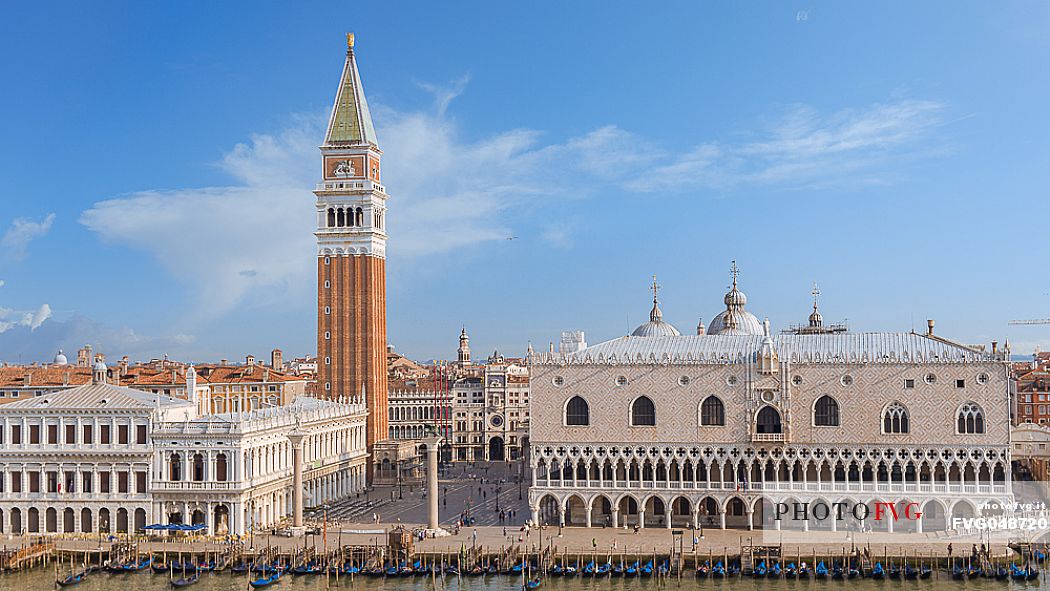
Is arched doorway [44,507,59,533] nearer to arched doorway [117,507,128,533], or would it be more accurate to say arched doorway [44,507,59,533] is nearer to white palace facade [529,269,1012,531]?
arched doorway [117,507,128,533]

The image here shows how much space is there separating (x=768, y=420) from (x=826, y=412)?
2.37 metres

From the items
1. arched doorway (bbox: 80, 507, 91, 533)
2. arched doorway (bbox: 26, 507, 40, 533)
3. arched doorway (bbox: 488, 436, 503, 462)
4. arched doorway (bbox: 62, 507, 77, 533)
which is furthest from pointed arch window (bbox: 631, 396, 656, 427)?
arched doorway (bbox: 488, 436, 503, 462)

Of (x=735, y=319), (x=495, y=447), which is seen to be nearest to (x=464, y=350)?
(x=495, y=447)

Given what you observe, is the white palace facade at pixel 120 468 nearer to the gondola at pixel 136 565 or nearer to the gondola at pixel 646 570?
the gondola at pixel 136 565

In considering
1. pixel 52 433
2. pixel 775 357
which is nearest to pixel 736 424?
pixel 775 357

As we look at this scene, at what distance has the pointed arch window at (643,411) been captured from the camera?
1986 inches

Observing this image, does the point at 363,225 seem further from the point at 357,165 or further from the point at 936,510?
the point at 936,510

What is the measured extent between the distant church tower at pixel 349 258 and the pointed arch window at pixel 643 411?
26.8 meters

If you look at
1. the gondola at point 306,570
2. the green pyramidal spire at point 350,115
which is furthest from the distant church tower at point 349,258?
the gondola at point 306,570

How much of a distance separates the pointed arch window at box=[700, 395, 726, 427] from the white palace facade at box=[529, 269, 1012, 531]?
0.06m

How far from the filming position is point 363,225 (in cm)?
7306

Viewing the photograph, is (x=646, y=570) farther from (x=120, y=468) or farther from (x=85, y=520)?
(x=85, y=520)

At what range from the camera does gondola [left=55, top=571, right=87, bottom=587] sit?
43.0 m

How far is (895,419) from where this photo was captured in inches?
1914
